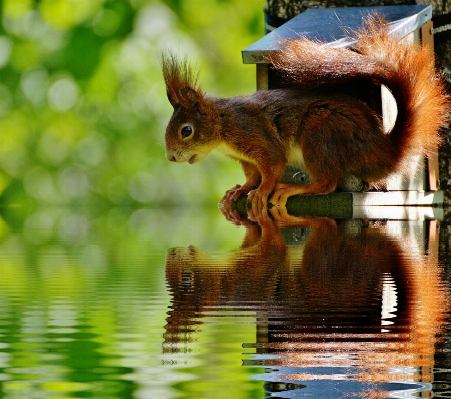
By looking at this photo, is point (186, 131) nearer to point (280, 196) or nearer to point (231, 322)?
point (280, 196)

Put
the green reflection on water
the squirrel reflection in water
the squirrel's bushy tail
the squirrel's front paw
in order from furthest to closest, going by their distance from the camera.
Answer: the squirrel's front paw
the squirrel's bushy tail
the squirrel reflection in water
the green reflection on water

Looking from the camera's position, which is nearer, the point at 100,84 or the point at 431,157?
the point at 431,157

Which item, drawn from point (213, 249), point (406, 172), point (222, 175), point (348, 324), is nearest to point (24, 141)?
point (222, 175)

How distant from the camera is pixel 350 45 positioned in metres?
2.98

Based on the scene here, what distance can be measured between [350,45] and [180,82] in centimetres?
58

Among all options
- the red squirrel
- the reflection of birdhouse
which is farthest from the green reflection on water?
the reflection of birdhouse

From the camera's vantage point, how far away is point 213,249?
1.91 metres

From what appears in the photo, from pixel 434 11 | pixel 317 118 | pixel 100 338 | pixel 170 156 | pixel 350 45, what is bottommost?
pixel 100 338

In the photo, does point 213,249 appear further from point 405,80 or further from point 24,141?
point 24,141

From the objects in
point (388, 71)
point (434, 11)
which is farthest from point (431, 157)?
point (388, 71)

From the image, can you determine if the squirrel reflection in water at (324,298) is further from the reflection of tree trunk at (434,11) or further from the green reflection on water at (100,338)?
the reflection of tree trunk at (434,11)

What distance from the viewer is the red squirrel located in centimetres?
286

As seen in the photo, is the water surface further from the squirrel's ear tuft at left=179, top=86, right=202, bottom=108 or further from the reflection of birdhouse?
the reflection of birdhouse

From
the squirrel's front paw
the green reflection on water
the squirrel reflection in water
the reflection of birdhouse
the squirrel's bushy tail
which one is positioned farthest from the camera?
the reflection of birdhouse
